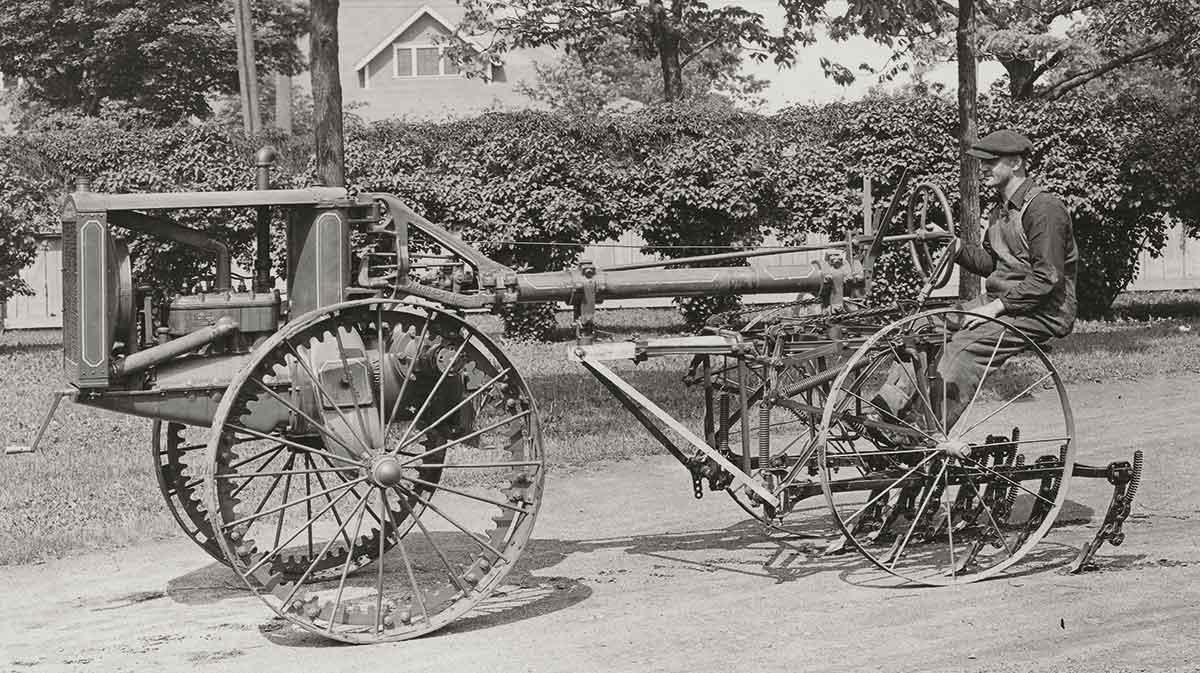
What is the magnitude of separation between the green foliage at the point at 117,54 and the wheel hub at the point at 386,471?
3193 centimetres

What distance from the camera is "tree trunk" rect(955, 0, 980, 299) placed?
15.6m

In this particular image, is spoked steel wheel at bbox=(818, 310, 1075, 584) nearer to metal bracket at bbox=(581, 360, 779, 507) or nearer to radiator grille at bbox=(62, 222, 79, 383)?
metal bracket at bbox=(581, 360, 779, 507)

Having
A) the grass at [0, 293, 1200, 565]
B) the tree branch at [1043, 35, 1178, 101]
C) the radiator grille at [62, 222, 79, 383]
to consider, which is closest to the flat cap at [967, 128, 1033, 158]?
the grass at [0, 293, 1200, 565]

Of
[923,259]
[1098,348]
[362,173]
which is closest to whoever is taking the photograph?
[923,259]

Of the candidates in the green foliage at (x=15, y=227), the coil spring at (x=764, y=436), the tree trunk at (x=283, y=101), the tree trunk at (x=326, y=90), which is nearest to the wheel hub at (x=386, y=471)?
the coil spring at (x=764, y=436)

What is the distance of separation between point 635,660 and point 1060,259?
10.8 feet

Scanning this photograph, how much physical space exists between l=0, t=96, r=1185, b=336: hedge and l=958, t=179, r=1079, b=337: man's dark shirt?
1162 cm

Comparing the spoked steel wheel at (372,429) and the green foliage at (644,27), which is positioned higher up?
the green foliage at (644,27)

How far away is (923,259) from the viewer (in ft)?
28.2

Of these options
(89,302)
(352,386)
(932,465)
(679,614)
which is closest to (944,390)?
(932,465)

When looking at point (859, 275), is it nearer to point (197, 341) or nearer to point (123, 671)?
point (197, 341)

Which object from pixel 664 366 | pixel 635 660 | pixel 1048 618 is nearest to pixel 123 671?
pixel 635 660

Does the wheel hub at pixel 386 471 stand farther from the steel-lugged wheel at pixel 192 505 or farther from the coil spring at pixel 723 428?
the coil spring at pixel 723 428

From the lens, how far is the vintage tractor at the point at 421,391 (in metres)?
6.51
